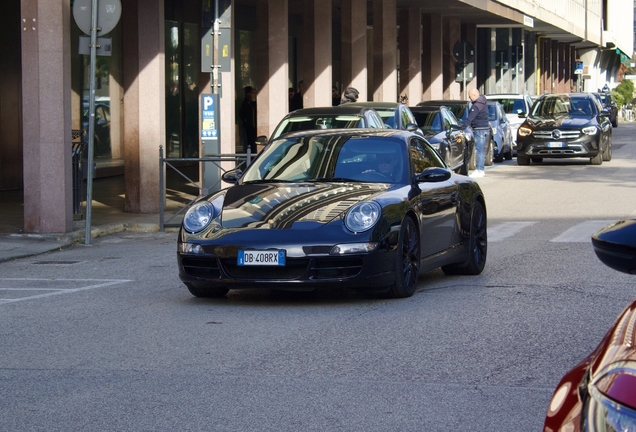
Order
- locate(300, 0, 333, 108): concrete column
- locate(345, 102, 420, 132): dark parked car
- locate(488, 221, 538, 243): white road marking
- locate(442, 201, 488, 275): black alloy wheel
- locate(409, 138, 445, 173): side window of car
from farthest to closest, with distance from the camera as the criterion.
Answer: locate(300, 0, 333, 108): concrete column → locate(345, 102, 420, 132): dark parked car → locate(488, 221, 538, 243): white road marking → locate(442, 201, 488, 275): black alloy wheel → locate(409, 138, 445, 173): side window of car

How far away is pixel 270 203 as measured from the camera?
8852 millimetres

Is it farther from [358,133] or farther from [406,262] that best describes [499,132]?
[406,262]

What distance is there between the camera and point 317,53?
2688cm

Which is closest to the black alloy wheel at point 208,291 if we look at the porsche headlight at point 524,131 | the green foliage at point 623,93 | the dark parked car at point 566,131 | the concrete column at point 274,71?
the concrete column at point 274,71

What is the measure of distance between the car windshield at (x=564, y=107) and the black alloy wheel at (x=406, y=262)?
63.2ft

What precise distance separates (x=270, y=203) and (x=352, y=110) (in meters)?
8.66

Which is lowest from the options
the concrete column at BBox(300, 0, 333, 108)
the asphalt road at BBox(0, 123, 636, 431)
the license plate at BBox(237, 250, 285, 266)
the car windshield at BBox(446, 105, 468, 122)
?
the asphalt road at BBox(0, 123, 636, 431)

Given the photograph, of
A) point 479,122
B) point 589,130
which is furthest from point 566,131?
point 479,122

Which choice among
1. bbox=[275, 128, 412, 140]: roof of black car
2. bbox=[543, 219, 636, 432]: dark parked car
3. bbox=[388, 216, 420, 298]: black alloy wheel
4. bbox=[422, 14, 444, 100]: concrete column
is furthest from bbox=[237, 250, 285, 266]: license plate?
bbox=[422, 14, 444, 100]: concrete column

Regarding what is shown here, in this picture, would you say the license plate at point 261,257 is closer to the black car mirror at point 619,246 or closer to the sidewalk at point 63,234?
the sidewalk at point 63,234

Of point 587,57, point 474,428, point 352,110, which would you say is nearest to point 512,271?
point 474,428

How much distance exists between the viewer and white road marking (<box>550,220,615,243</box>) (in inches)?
506

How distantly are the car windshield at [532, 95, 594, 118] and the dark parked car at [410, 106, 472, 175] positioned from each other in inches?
200

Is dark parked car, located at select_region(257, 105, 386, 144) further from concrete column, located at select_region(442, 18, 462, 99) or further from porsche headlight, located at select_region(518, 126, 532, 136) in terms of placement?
concrete column, located at select_region(442, 18, 462, 99)
